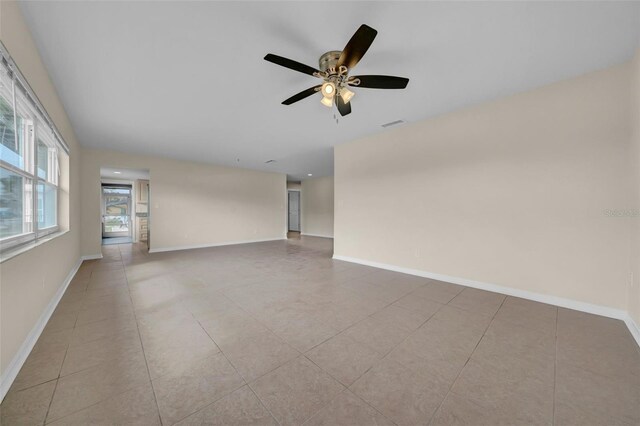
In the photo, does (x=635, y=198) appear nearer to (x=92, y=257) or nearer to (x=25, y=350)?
(x=25, y=350)

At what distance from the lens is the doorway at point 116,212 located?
877cm

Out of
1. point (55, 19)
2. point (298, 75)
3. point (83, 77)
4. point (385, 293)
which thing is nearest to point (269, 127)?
point (298, 75)

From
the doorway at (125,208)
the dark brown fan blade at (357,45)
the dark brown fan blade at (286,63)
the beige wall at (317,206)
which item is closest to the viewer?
the dark brown fan blade at (357,45)

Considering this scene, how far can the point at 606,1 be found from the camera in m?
1.61

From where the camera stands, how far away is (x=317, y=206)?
31.7 feet

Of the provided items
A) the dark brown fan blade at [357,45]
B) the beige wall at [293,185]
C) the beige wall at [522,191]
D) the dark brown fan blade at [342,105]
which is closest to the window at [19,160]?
the dark brown fan blade at [357,45]

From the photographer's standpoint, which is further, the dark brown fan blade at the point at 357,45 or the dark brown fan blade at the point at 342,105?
the dark brown fan blade at the point at 342,105

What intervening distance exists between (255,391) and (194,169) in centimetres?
673

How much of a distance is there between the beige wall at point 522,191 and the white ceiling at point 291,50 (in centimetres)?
36

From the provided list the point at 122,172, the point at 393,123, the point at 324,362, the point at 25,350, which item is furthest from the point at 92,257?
the point at 393,123

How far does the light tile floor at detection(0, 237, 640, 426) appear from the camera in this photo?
1.25 m

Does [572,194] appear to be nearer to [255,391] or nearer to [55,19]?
[255,391]

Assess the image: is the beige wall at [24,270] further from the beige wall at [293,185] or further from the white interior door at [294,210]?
the white interior door at [294,210]

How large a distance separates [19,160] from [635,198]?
18.5 ft
